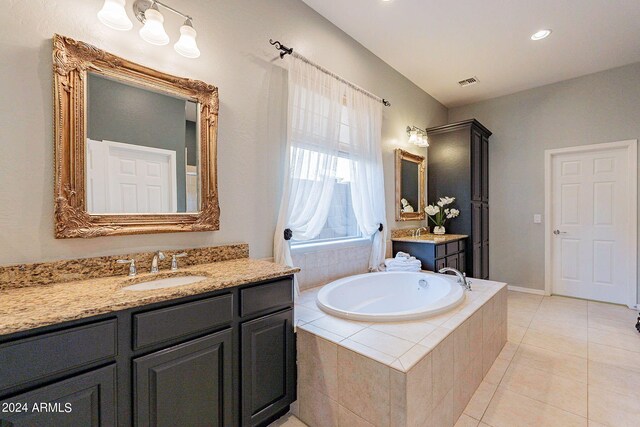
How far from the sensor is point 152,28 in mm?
1417

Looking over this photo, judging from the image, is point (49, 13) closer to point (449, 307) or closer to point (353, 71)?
point (353, 71)

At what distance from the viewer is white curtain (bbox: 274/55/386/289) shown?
7.09 feet

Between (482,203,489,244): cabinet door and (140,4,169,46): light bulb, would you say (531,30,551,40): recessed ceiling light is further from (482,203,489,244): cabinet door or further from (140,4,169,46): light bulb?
(140,4,169,46): light bulb

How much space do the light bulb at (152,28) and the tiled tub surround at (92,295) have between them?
1190 millimetres

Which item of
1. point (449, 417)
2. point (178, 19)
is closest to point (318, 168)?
point (178, 19)

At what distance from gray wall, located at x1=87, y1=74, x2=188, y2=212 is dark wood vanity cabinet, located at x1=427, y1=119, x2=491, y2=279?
3370 millimetres

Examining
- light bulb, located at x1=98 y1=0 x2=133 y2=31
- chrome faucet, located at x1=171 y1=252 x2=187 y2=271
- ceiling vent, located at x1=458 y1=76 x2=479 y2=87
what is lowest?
chrome faucet, located at x1=171 y1=252 x2=187 y2=271

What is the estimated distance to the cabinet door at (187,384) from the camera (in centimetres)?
110

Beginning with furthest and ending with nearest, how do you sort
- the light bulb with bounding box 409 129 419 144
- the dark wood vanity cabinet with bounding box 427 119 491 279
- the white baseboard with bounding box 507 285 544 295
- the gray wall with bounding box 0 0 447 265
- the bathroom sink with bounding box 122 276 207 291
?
the white baseboard with bounding box 507 285 544 295, the dark wood vanity cabinet with bounding box 427 119 491 279, the light bulb with bounding box 409 129 419 144, the bathroom sink with bounding box 122 276 207 291, the gray wall with bounding box 0 0 447 265

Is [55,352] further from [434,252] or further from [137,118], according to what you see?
[434,252]

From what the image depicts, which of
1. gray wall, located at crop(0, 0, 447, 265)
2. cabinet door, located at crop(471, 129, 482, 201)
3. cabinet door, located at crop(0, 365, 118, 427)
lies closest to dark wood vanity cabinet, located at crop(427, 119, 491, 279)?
cabinet door, located at crop(471, 129, 482, 201)

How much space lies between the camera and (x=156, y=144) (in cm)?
162

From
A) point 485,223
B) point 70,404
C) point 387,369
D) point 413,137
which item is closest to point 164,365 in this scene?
point 70,404

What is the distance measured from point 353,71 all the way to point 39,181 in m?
2.59
